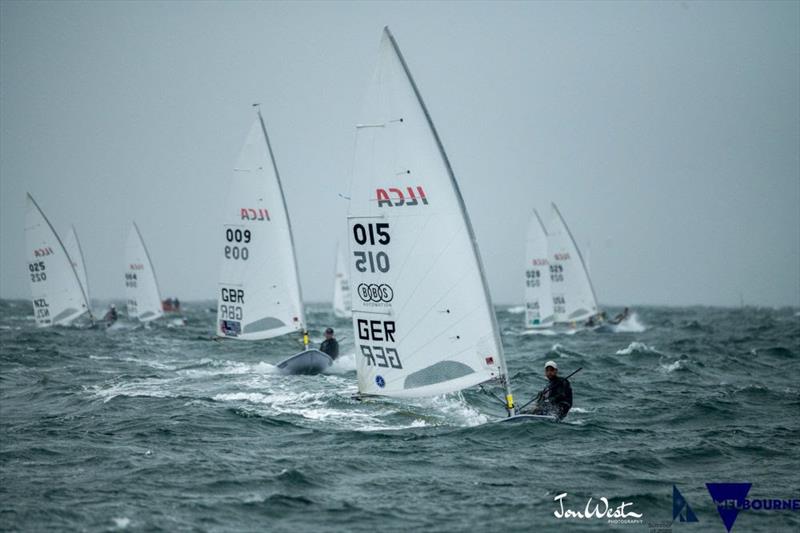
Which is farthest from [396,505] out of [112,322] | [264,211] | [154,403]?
[112,322]

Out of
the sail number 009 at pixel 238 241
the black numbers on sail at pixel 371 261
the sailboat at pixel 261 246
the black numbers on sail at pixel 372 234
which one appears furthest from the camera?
the sail number 009 at pixel 238 241

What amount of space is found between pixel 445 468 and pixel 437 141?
5.59 m

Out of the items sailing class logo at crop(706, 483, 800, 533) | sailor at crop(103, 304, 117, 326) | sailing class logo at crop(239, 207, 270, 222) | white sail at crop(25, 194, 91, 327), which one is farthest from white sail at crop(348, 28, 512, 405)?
sailor at crop(103, 304, 117, 326)

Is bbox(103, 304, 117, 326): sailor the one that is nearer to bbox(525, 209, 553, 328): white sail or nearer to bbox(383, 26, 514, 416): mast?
bbox(525, 209, 553, 328): white sail

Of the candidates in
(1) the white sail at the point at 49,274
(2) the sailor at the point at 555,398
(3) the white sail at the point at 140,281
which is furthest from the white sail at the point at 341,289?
(2) the sailor at the point at 555,398

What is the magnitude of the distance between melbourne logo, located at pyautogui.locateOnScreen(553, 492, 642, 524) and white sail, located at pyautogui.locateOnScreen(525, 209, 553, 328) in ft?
124

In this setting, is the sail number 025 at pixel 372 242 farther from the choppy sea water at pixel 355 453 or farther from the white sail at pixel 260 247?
the white sail at pixel 260 247

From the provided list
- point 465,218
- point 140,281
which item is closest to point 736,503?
point 465,218

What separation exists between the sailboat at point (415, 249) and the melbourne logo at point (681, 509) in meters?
3.90

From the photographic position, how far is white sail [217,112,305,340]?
82.0ft

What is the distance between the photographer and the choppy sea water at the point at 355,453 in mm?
9312

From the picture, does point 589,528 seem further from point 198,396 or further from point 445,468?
point 198,396

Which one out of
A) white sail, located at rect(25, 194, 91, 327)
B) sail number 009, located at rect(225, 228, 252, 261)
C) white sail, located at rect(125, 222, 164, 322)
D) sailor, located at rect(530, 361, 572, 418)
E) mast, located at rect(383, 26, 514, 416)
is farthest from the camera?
white sail, located at rect(125, 222, 164, 322)

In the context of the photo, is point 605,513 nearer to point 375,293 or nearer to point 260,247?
point 375,293
